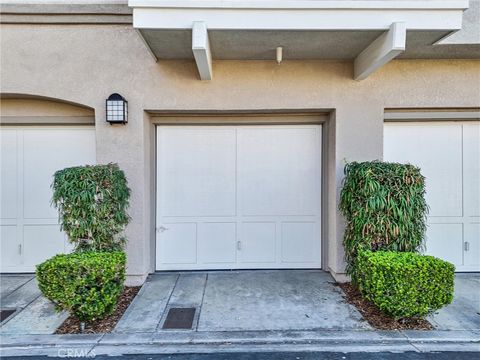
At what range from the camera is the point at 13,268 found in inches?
202

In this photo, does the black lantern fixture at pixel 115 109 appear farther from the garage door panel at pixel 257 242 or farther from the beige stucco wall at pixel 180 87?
the garage door panel at pixel 257 242

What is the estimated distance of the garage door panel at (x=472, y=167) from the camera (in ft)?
16.5

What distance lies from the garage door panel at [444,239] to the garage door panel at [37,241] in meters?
6.21

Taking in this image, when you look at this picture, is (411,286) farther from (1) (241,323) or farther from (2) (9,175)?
(2) (9,175)

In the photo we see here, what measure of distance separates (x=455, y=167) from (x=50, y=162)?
676 cm

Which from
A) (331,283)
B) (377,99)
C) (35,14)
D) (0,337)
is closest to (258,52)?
(377,99)

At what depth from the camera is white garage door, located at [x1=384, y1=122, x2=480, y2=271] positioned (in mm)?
4992

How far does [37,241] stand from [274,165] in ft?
13.8

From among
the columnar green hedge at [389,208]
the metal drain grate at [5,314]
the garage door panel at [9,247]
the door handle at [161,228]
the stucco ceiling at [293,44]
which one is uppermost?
the stucco ceiling at [293,44]

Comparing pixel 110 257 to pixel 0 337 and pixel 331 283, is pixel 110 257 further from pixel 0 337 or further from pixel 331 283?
pixel 331 283

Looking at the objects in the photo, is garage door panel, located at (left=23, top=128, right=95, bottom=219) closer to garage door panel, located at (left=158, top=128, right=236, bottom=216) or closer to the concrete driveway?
garage door panel, located at (left=158, top=128, right=236, bottom=216)

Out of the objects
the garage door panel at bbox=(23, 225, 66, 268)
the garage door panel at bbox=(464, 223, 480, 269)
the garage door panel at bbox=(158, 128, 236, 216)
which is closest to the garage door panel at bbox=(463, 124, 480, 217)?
the garage door panel at bbox=(464, 223, 480, 269)

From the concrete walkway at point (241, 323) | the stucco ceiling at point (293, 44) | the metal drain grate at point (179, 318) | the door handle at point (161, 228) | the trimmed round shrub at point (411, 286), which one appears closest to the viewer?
the concrete walkway at point (241, 323)

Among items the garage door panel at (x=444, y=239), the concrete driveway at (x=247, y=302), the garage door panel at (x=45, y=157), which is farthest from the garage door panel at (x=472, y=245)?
the garage door panel at (x=45, y=157)
